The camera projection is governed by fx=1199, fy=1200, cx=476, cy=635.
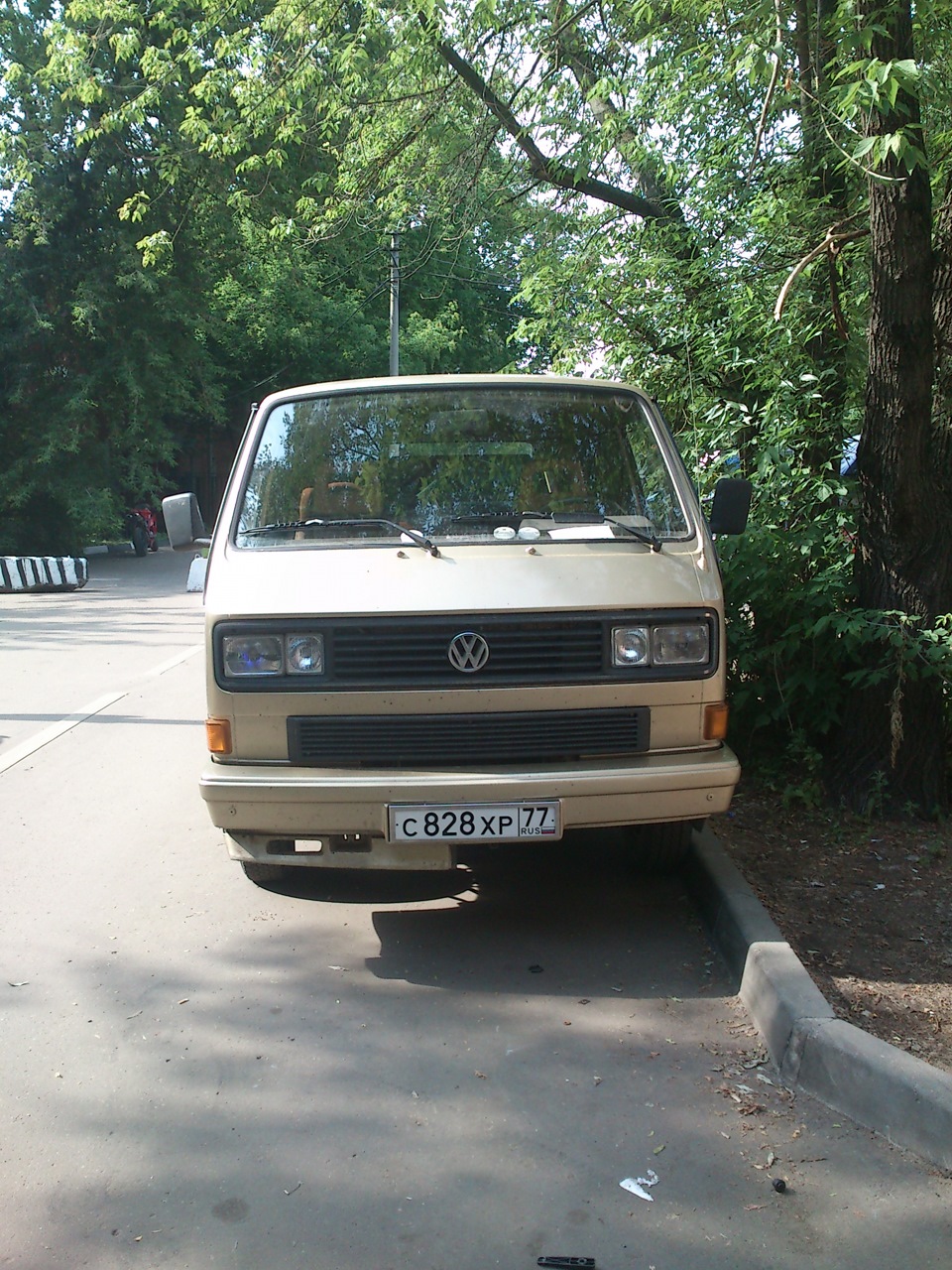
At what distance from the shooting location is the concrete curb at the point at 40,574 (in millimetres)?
20672

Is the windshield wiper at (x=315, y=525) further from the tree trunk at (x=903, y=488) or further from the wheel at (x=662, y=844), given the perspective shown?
the tree trunk at (x=903, y=488)

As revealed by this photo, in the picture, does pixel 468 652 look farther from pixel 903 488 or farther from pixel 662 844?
pixel 903 488

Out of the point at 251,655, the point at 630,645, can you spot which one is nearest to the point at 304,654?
the point at 251,655

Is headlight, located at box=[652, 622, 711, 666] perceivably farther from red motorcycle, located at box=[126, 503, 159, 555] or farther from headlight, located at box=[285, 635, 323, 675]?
red motorcycle, located at box=[126, 503, 159, 555]

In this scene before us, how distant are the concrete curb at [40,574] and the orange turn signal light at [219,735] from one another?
1770 cm

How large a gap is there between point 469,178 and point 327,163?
3.85m

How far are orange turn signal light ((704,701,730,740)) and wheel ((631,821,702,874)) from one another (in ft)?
1.67

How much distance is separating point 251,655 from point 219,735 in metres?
0.31

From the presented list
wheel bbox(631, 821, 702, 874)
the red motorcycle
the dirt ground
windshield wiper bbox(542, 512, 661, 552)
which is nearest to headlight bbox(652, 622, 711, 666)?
windshield wiper bbox(542, 512, 661, 552)

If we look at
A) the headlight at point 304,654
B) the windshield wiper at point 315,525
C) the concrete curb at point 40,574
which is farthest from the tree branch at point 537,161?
the concrete curb at point 40,574

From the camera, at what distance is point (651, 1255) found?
2.62 metres

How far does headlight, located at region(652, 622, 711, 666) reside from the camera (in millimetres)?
4207

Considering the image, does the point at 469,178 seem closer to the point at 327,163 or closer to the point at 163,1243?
the point at 327,163

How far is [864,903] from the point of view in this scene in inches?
182
